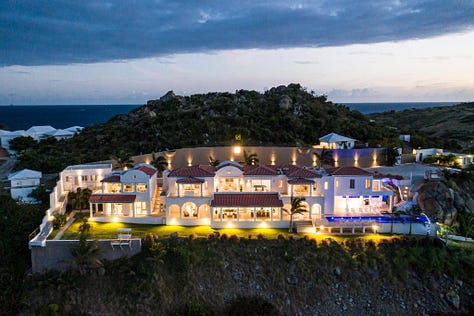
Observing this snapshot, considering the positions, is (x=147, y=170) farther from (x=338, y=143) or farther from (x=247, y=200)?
(x=338, y=143)

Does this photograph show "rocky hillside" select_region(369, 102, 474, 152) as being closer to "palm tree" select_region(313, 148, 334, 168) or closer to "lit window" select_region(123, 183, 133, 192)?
"palm tree" select_region(313, 148, 334, 168)

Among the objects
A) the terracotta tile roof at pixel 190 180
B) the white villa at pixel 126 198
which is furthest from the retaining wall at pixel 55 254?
the terracotta tile roof at pixel 190 180

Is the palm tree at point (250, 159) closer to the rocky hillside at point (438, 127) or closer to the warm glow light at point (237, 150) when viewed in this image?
the warm glow light at point (237, 150)

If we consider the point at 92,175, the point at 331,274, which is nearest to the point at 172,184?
the point at 92,175

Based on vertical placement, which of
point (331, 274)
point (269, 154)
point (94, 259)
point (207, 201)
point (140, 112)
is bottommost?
point (331, 274)

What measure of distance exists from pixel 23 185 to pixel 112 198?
8915 millimetres

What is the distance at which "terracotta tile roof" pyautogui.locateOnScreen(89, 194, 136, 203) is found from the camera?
30.9 metres

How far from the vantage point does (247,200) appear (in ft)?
101

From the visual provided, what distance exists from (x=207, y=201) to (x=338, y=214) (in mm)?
11562

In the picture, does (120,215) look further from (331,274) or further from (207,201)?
(331,274)

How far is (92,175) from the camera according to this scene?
1391 inches

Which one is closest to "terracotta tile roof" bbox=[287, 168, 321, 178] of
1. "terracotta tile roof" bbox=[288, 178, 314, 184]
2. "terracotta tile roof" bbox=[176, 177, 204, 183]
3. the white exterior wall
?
"terracotta tile roof" bbox=[288, 178, 314, 184]

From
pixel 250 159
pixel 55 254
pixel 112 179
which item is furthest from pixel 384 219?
pixel 55 254

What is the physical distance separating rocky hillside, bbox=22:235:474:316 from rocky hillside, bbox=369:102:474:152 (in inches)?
1002
